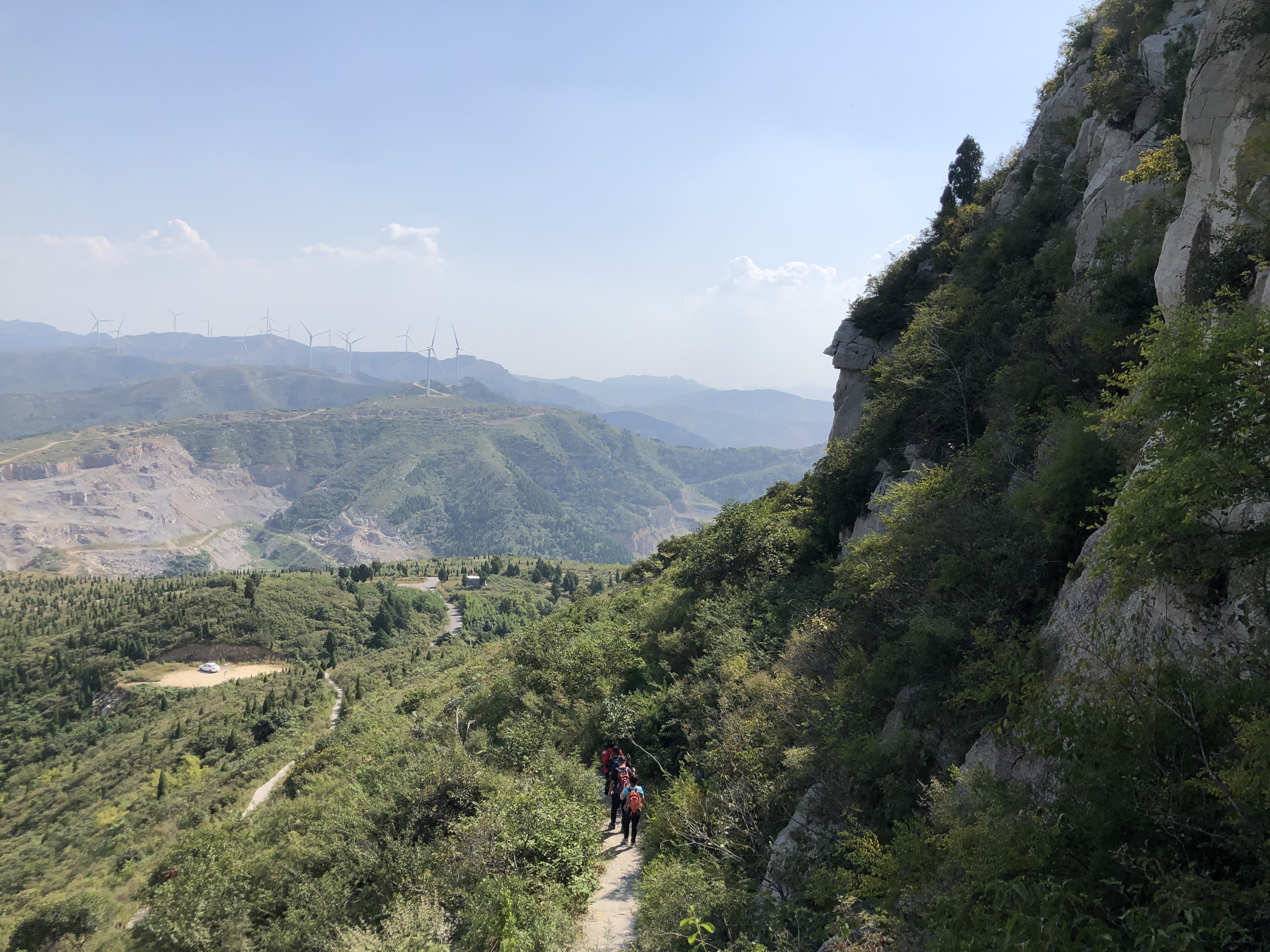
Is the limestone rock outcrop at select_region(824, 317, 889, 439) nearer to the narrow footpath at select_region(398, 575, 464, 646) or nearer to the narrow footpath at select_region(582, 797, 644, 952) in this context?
the narrow footpath at select_region(582, 797, 644, 952)

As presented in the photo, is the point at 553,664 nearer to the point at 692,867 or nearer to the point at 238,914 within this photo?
the point at 238,914

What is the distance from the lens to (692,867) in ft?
42.8

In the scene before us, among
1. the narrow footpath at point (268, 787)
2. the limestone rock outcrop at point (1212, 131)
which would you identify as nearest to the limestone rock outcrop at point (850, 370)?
the limestone rock outcrop at point (1212, 131)

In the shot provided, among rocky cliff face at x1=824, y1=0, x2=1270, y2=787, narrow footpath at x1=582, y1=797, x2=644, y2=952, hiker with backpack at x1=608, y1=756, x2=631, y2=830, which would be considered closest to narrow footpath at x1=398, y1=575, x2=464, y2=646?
hiker with backpack at x1=608, y1=756, x2=631, y2=830

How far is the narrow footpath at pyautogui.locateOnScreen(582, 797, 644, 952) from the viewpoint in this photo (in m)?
12.4

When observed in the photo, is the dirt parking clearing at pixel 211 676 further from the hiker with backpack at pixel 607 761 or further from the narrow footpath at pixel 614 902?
the narrow footpath at pixel 614 902

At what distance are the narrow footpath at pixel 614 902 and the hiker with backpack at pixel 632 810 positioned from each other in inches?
12.3

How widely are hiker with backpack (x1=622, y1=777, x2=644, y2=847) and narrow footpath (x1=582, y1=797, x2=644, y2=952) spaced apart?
0.31m

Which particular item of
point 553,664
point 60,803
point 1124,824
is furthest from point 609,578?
point 1124,824

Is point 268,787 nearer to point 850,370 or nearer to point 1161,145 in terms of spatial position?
point 850,370

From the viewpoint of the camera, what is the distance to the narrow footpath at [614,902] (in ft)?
40.5

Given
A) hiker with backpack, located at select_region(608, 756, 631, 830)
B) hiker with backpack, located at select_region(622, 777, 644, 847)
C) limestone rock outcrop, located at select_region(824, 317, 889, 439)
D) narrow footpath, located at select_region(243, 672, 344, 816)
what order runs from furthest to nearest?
narrow footpath, located at select_region(243, 672, 344, 816)
limestone rock outcrop, located at select_region(824, 317, 889, 439)
hiker with backpack, located at select_region(608, 756, 631, 830)
hiker with backpack, located at select_region(622, 777, 644, 847)

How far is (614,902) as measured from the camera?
A: 13.8m

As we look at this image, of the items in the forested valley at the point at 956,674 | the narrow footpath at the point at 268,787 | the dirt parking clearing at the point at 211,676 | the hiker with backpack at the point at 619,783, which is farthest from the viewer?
the dirt parking clearing at the point at 211,676
